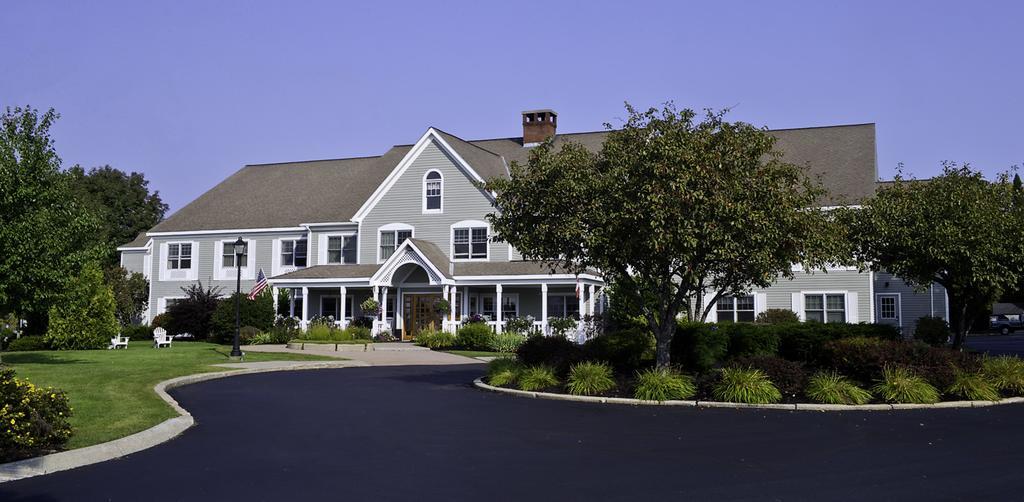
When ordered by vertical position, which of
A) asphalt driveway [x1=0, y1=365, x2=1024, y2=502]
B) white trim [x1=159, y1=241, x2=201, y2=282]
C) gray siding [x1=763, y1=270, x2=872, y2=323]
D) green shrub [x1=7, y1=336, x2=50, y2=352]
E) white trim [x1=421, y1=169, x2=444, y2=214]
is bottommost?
asphalt driveway [x1=0, y1=365, x2=1024, y2=502]

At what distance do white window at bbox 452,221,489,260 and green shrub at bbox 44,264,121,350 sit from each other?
1476 cm

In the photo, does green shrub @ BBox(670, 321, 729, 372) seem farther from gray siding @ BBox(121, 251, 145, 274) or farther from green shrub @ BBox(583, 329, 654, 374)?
gray siding @ BBox(121, 251, 145, 274)

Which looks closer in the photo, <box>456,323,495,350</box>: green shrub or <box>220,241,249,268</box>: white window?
<box>456,323,495,350</box>: green shrub

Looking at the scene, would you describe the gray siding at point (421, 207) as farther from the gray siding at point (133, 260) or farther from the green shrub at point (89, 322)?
the gray siding at point (133, 260)

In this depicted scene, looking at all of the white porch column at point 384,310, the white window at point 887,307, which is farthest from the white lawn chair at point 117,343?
the white window at point 887,307

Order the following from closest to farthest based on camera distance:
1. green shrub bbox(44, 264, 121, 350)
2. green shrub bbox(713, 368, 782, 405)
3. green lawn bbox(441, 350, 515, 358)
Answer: green shrub bbox(713, 368, 782, 405), green lawn bbox(441, 350, 515, 358), green shrub bbox(44, 264, 121, 350)

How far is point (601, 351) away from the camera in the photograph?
20.3m

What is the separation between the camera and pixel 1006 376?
57.7 feet

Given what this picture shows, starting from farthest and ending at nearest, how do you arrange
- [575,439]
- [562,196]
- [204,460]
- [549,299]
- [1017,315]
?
[1017,315]
[549,299]
[562,196]
[575,439]
[204,460]

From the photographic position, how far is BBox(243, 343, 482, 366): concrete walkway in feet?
94.3

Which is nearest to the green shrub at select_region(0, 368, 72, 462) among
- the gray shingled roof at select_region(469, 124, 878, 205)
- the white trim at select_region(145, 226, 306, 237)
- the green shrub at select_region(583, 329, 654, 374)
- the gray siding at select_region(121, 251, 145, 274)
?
the green shrub at select_region(583, 329, 654, 374)

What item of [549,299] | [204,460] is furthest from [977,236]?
[549,299]

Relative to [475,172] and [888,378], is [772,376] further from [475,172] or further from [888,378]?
[475,172]

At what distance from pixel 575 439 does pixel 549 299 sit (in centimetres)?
2776
